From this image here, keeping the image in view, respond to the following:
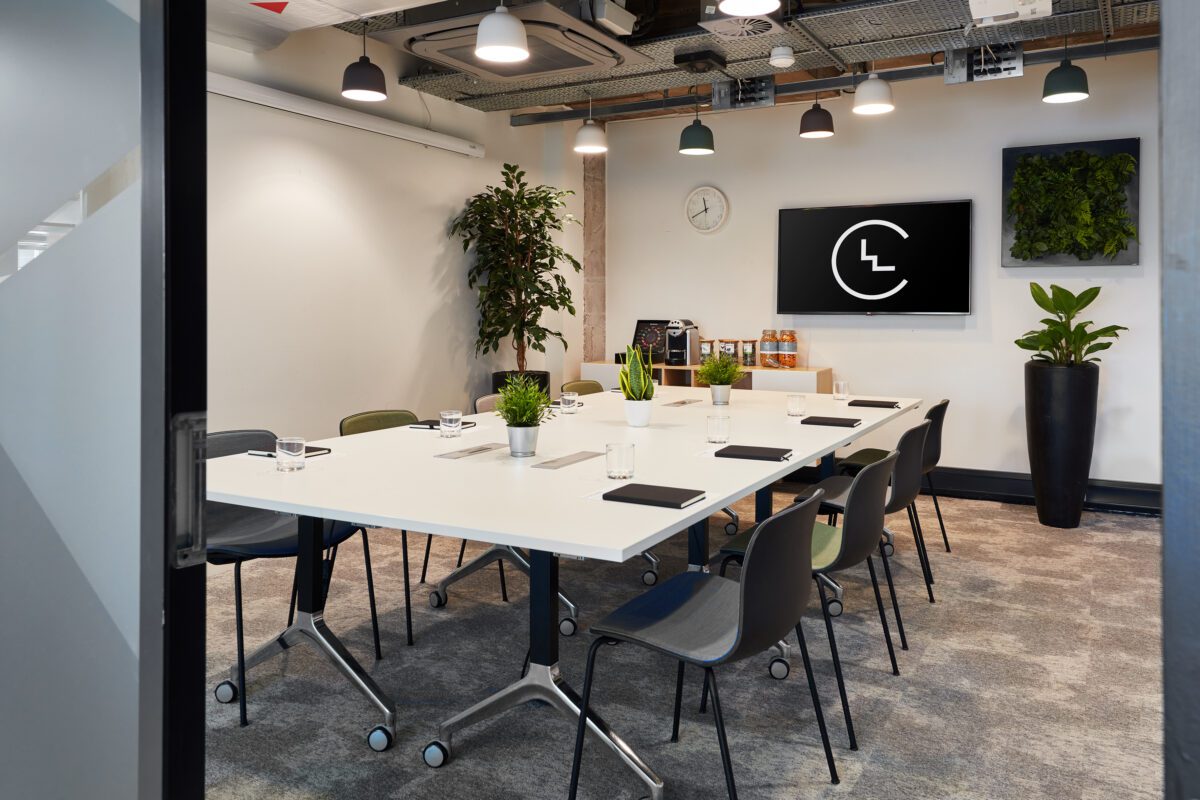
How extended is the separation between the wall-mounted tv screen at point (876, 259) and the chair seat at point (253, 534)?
16.1 ft

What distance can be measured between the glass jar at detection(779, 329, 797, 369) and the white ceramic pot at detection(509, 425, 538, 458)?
447 centimetres

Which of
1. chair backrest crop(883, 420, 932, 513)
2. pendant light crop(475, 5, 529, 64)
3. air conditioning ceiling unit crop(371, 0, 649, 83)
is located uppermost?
air conditioning ceiling unit crop(371, 0, 649, 83)

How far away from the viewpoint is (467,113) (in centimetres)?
708

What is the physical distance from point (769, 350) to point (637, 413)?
3.62 metres

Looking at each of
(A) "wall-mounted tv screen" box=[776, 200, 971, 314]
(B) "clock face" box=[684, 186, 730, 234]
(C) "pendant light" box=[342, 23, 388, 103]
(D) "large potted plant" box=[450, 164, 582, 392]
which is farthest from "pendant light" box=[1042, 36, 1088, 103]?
(C) "pendant light" box=[342, 23, 388, 103]

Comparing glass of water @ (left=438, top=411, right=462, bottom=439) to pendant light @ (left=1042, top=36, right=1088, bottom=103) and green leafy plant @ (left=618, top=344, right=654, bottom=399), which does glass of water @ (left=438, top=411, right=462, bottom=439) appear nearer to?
green leafy plant @ (left=618, top=344, right=654, bottom=399)

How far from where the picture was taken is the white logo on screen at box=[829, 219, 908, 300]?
6.91 m

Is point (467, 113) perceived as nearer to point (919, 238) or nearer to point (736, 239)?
point (736, 239)

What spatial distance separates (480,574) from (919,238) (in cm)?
430

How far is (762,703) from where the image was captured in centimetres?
300

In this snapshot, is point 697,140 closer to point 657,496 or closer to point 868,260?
point 868,260

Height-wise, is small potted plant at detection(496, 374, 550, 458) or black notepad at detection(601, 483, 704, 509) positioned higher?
small potted plant at detection(496, 374, 550, 458)

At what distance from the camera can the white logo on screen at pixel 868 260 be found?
6.91 meters

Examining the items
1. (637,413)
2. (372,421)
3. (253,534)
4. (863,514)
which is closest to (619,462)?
(863,514)
